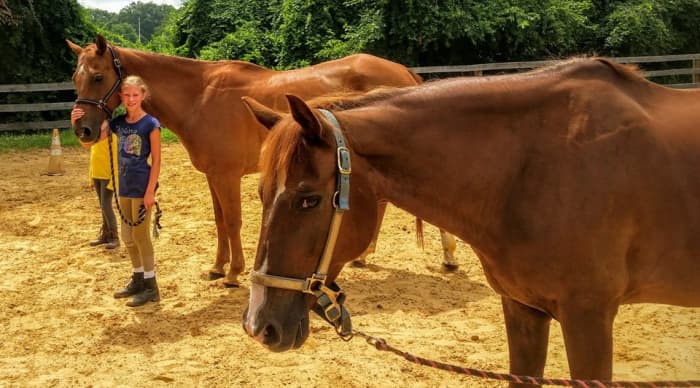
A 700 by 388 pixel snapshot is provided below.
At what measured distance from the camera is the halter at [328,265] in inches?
80.5

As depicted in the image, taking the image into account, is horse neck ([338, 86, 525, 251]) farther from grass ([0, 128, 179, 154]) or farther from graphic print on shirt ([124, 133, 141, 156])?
grass ([0, 128, 179, 154])

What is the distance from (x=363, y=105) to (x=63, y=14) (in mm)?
15698

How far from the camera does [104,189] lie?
21.5ft

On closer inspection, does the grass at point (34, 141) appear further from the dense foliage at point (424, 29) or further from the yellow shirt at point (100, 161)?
the yellow shirt at point (100, 161)

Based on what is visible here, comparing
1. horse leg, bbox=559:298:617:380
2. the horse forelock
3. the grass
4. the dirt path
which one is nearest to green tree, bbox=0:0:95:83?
the grass

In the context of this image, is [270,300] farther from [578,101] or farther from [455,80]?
[578,101]

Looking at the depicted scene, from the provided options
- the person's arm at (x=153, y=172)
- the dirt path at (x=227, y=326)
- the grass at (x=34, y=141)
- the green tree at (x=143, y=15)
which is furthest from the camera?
the green tree at (x=143, y=15)

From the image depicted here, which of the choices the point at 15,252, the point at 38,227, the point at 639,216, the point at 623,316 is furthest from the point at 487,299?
the point at 38,227

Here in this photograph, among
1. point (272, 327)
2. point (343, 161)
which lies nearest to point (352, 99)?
point (343, 161)

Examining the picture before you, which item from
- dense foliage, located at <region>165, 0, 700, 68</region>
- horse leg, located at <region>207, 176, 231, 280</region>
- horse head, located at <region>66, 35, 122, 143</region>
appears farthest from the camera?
dense foliage, located at <region>165, 0, 700, 68</region>

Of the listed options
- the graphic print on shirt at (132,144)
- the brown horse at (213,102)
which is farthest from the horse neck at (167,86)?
the graphic print on shirt at (132,144)

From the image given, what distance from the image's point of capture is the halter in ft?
6.71

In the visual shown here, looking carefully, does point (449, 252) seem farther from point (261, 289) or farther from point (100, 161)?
point (261, 289)

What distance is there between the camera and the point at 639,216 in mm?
2326
